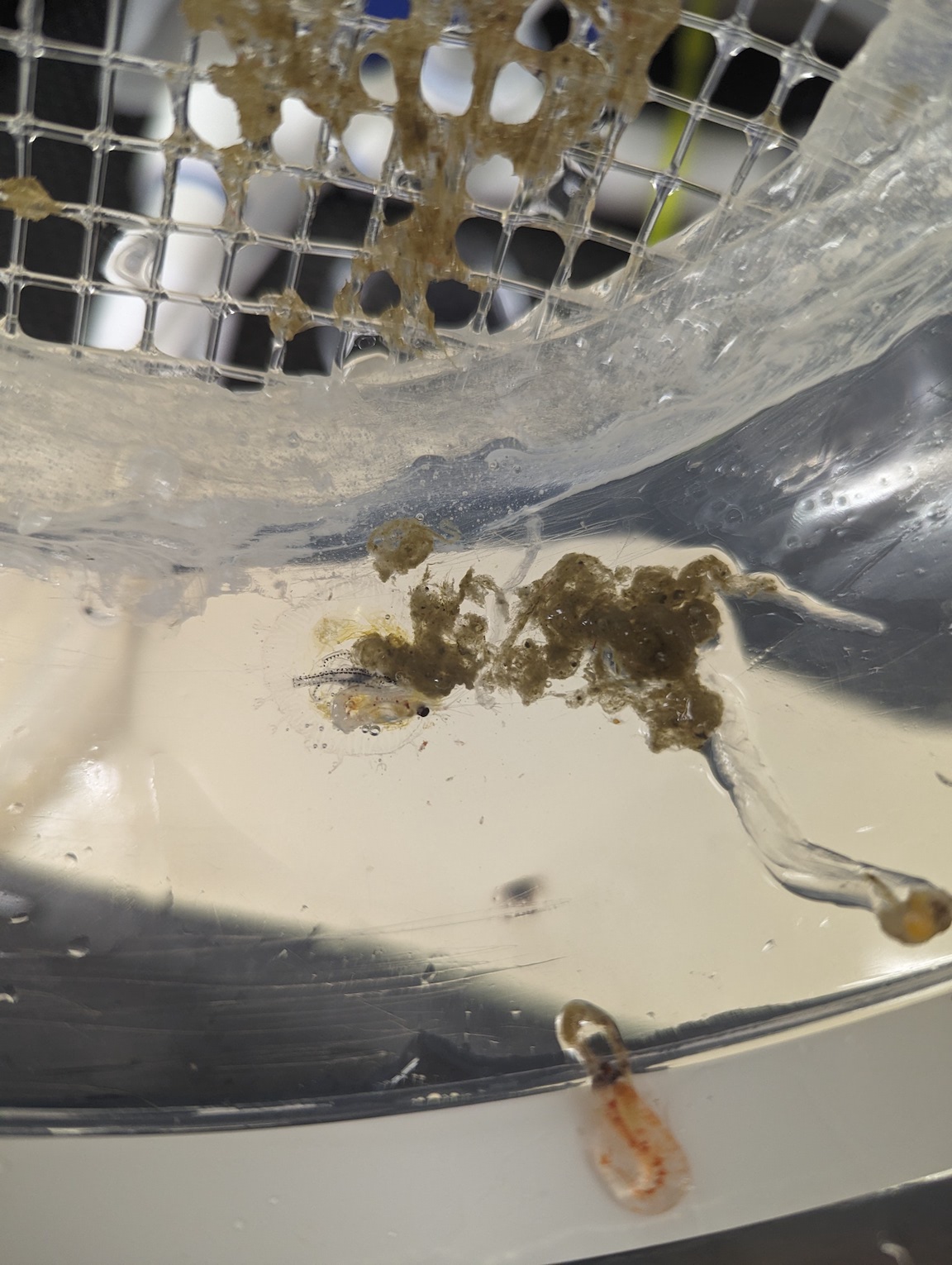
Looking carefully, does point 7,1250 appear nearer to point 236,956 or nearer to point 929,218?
point 236,956

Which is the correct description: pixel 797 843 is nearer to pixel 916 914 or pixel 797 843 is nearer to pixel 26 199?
pixel 916 914

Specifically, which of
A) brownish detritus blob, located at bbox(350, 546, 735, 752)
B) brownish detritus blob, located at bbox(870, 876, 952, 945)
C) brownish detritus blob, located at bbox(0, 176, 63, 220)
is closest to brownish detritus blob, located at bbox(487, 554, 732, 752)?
brownish detritus blob, located at bbox(350, 546, 735, 752)

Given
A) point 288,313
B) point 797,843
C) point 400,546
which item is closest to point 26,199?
point 288,313

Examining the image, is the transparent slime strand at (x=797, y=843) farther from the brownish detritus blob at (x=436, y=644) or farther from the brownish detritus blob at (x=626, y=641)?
the brownish detritus blob at (x=436, y=644)

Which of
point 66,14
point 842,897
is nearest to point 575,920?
point 842,897

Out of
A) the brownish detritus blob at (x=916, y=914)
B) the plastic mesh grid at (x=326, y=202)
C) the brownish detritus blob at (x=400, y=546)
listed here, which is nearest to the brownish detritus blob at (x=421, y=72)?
the plastic mesh grid at (x=326, y=202)

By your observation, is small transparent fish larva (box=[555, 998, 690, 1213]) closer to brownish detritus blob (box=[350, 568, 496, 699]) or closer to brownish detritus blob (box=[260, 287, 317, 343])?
brownish detritus blob (box=[350, 568, 496, 699])

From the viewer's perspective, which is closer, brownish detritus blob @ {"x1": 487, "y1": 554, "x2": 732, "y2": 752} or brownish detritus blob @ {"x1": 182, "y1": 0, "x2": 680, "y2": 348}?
brownish detritus blob @ {"x1": 182, "y1": 0, "x2": 680, "y2": 348}
